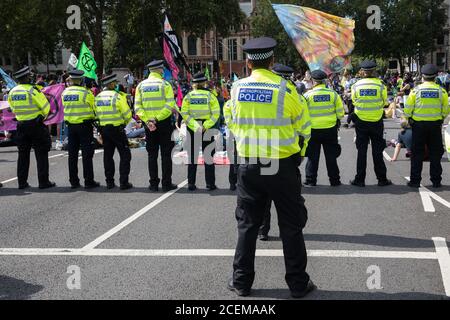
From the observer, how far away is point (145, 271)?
535 centimetres

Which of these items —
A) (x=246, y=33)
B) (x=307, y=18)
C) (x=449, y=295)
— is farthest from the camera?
(x=246, y=33)

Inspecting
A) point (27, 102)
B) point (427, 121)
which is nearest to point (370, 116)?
point (427, 121)

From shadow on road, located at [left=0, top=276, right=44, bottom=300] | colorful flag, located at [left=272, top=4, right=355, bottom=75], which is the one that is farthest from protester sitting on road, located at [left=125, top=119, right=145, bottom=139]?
shadow on road, located at [left=0, top=276, right=44, bottom=300]

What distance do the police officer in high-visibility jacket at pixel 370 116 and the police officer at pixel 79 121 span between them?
→ 15.2ft

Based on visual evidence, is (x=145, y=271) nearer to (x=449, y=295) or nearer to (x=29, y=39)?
(x=449, y=295)

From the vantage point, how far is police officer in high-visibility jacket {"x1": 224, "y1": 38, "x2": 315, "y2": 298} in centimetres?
471

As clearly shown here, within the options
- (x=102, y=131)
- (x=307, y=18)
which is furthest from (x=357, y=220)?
(x=102, y=131)

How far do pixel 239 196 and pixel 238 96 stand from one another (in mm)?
870

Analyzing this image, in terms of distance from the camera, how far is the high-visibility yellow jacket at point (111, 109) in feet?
31.7

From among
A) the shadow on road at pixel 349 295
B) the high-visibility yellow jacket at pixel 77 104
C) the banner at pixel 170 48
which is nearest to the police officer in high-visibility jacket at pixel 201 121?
the high-visibility yellow jacket at pixel 77 104

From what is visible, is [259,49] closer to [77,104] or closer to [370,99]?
[370,99]

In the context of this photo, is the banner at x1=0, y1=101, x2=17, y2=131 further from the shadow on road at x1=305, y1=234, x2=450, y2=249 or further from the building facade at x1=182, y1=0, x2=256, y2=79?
the building facade at x1=182, y1=0, x2=256, y2=79

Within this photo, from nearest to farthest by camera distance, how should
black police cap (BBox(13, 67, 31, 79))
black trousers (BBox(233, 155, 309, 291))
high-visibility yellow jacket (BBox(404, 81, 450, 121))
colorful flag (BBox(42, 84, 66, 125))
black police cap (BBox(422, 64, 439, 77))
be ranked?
1. black trousers (BBox(233, 155, 309, 291))
2. black police cap (BBox(422, 64, 439, 77))
3. high-visibility yellow jacket (BBox(404, 81, 450, 121))
4. black police cap (BBox(13, 67, 31, 79))
5. colorful flag (BBox(42, 84, 66, 125))

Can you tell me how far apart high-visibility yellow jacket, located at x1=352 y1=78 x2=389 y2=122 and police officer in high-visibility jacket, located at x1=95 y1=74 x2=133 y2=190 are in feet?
12.9
